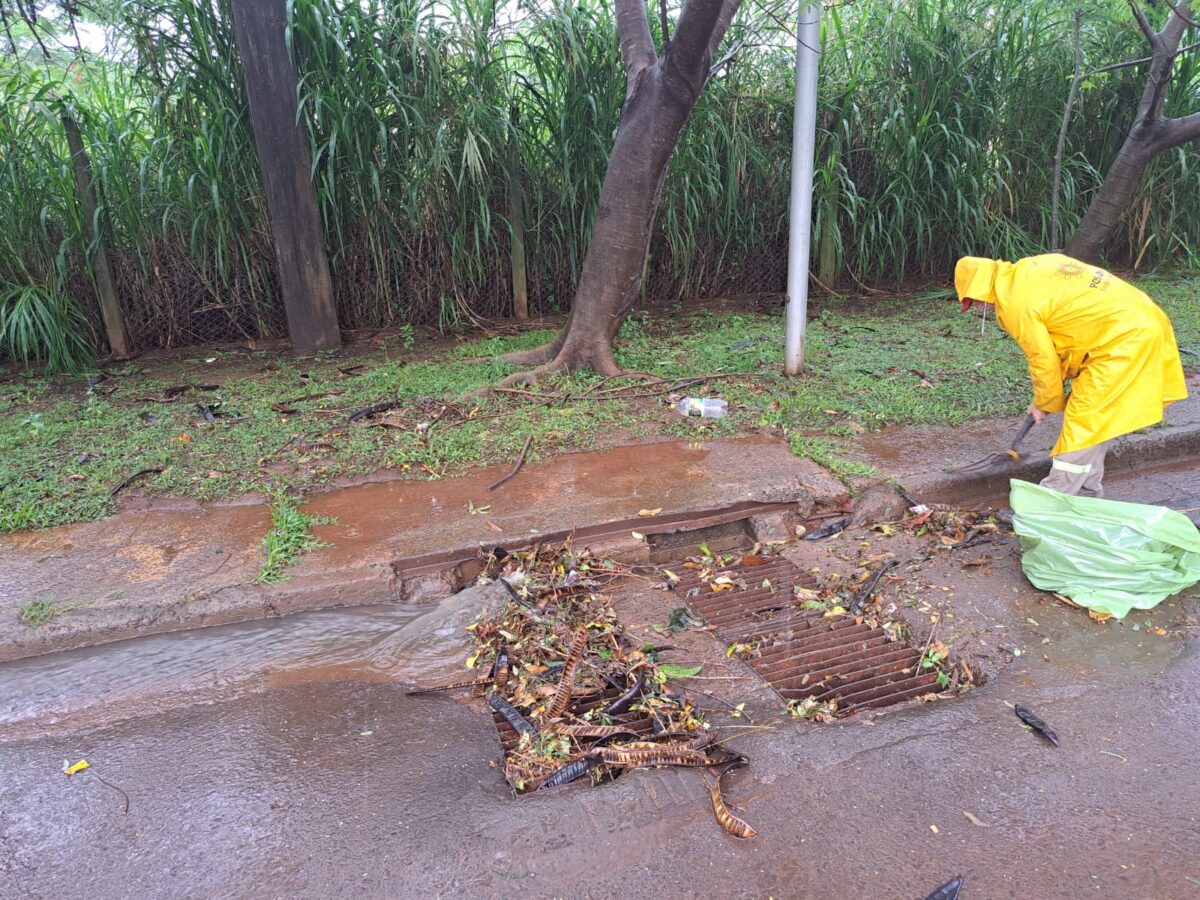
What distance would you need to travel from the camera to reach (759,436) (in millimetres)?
4352

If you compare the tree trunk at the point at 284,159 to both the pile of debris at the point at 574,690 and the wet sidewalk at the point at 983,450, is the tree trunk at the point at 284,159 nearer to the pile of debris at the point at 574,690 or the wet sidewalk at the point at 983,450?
the pile of debris at the point at 574,690

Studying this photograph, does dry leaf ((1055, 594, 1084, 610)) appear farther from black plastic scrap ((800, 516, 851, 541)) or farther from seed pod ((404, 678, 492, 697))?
seed pod ((404, 678, 492, 697))

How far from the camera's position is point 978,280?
11.3 feet

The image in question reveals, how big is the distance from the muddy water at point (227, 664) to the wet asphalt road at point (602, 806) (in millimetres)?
45

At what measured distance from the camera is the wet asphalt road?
187 centimetres

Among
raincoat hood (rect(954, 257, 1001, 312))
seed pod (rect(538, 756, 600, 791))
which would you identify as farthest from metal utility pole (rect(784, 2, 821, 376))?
seed pod (rect(538, 756, 600, 791))

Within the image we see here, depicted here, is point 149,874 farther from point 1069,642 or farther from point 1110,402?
point 1110,402

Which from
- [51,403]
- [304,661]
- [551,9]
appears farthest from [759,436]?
[51,403]

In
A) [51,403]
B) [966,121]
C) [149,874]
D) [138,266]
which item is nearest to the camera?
[149,874]

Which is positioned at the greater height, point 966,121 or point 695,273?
point 966,121

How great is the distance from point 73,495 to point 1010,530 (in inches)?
163

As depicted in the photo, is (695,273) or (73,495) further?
(695,273)

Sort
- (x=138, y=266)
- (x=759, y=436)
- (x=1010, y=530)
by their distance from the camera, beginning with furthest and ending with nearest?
(x=138, y=266), (x=759, y=436), (x=1010, y=530)

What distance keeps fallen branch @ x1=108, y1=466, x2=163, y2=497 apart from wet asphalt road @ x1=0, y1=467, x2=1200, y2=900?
140cm
